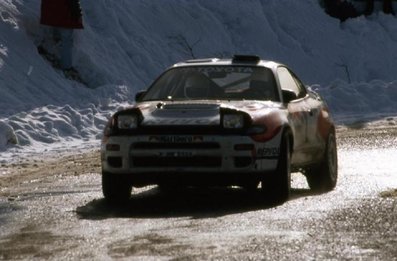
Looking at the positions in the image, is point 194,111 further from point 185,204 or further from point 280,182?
point 280,182

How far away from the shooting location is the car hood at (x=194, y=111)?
11.7m

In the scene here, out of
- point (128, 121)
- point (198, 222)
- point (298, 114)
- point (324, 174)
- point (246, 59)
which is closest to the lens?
point (198, 222)

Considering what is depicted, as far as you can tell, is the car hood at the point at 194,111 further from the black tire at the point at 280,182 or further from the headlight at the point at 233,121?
the black tire at the point at 280,182

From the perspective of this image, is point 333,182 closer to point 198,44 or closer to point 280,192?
point 280,192

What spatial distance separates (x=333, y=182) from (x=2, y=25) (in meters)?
14.0

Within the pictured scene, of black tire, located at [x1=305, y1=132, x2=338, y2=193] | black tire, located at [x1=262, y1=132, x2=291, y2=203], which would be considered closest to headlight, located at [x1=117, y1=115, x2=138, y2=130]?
black tire, located at [x1=262, y1=132, x2=291, y2=203]

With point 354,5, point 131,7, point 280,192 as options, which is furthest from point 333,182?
point 354,5

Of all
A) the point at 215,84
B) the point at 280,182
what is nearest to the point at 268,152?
the point at 280,182

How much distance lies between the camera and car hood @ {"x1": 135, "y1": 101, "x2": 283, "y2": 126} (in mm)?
11656

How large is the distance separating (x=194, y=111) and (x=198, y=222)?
1.63 meters

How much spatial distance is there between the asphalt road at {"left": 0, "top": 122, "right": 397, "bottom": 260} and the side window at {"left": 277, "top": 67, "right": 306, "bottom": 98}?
101 cm

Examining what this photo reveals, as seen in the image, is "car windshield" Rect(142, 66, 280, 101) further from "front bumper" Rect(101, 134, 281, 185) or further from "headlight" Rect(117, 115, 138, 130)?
"front bumper" Rect(101, 134, 281, 185)

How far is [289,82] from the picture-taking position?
44.7 feet

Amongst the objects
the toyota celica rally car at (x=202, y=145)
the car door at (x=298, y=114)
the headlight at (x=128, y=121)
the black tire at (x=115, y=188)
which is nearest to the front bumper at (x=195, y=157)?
the toyota celica rally car at (x=202, y=145)
